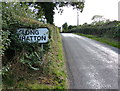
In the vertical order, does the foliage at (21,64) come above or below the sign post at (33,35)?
below

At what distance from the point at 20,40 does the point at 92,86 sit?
8.42 feet

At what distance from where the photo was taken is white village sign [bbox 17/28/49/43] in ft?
14.0

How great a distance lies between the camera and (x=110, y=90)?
12.4 ft

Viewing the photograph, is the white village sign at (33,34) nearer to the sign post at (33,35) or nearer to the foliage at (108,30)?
the sign post at (33,35)

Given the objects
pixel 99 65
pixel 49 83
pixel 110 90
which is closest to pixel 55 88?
pixel 49 83

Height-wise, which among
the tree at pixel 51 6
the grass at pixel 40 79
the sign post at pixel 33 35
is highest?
the tree at pixel 51 6

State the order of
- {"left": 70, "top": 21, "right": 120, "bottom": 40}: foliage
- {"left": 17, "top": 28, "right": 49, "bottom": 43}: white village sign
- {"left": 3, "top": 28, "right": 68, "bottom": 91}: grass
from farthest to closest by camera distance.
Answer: {"left": 70, "top": 21, "right": 120, "bottom": 40}: foliage < {"left": 17, "top": 28, "right": 49, "bottom": 43}: white village sign < {"left": 3, "top": 28, "right": 68, "bottom": 91}: grass

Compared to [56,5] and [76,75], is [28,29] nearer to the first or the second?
[76,75]

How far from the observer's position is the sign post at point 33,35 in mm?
4258

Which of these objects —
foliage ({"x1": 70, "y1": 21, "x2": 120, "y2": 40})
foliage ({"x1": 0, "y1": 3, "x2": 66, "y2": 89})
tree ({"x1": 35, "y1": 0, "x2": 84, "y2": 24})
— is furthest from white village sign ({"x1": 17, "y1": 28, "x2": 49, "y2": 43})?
tree ({"x1": 35, "y1": 0, "x2": 84, "y2": 24})

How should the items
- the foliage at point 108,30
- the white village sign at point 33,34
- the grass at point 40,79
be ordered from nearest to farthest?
the grass at point 40,79 < the white village sign at point 33,34 < the foliage at point 108,30

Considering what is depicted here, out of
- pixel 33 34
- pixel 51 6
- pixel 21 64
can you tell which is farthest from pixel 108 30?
pixel 21 64

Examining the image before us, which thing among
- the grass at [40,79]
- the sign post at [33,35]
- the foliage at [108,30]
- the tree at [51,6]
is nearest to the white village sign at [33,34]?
the sign post at [33,35]

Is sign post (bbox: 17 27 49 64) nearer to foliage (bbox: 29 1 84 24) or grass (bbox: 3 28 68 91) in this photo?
grass (bbox: 3 28 68 91)
